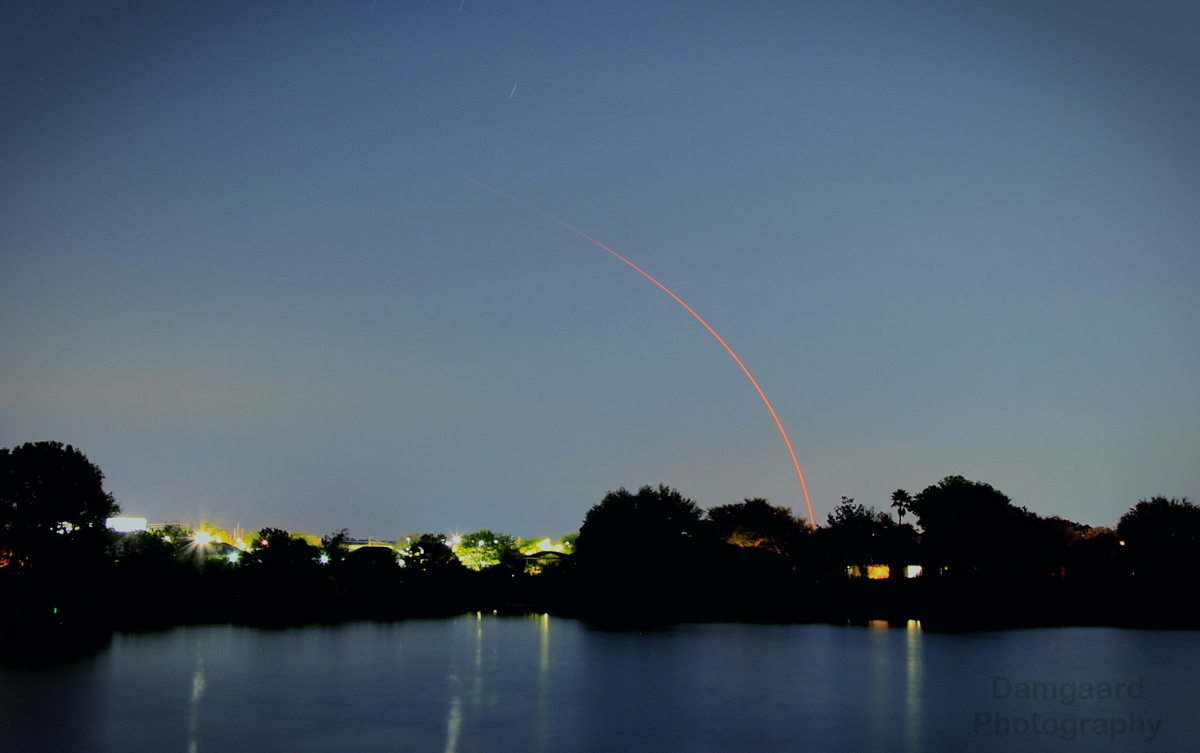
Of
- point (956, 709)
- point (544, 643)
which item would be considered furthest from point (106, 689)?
point (956, 709)

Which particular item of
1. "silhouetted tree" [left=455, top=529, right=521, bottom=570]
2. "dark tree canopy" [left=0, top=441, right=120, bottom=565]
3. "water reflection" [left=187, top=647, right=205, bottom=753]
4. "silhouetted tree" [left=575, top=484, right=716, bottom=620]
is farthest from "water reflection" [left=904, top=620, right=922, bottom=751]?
"dark tree canopy" [left=0, top=441, right=120, bottom=565]

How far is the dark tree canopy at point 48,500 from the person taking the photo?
2923 inches

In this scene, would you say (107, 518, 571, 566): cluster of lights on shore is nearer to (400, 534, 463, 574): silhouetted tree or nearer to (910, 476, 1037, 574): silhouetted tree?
(400, 534, 463, 574): silhouetted tree

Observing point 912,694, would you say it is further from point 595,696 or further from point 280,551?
point 280,551

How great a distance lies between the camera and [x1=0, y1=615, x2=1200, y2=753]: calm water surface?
27688 millimetres

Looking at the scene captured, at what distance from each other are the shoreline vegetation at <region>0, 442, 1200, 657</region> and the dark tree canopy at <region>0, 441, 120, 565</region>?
150 mm

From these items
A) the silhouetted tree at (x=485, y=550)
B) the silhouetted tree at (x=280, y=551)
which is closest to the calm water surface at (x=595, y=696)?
the silhouetted tree at (x=280, y=551)

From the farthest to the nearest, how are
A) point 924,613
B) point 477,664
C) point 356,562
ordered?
1. point 356,562
2. point 924,613
3. point 477,664

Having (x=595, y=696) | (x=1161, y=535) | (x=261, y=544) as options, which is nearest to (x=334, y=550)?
(x=261, y=544)

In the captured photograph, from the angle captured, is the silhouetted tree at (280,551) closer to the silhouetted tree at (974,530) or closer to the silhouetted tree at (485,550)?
the silhouetted tree at (485,550)

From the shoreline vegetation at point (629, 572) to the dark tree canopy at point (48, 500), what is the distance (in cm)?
→ 15

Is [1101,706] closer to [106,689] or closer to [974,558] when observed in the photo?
[106,689]

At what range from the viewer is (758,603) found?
293 ft

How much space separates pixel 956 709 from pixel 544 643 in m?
29.5
